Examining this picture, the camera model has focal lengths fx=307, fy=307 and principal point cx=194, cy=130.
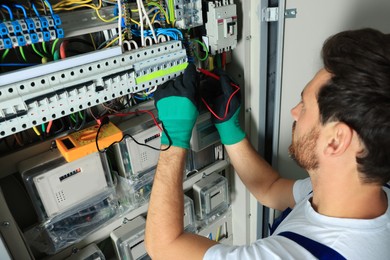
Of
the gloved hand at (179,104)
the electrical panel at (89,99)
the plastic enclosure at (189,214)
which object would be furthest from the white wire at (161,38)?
the plastic enclosure at (189,214)

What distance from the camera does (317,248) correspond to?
0.75m

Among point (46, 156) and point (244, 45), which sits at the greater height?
point (244, 45)

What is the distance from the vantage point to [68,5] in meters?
0.89

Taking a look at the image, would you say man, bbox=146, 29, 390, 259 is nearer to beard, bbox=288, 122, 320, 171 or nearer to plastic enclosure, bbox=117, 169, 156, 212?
beard, bbox=288, 122, 320, 171

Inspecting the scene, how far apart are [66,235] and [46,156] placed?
29 cm

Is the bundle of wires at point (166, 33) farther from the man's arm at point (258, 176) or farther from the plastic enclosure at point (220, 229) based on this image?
the plastic enclosure at point (220, 229)

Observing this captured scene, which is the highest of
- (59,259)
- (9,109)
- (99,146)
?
(9,109)

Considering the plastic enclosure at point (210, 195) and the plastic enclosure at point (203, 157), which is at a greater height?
the plastic enclosure at point (203, 157)

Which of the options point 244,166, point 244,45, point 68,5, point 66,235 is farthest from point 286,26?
point 66,235

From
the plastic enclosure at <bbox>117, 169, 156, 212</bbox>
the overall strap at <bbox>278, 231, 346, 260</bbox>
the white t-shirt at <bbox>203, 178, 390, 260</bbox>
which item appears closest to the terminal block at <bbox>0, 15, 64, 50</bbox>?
the plastic enclosure at <bbox>117, 169, 156, 212</bbox>

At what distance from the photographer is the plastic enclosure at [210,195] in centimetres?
138

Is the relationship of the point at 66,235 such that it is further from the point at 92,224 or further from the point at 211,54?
the point at 211,54

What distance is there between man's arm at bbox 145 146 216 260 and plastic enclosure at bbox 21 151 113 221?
0.75ft

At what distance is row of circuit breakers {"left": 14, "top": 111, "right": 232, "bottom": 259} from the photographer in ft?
3.15
